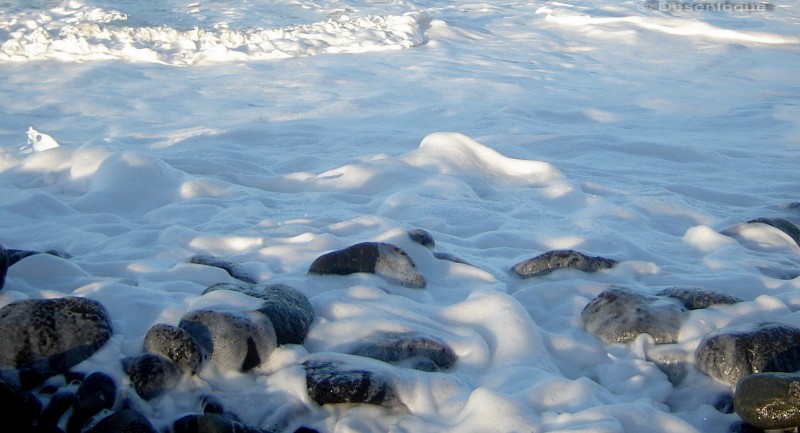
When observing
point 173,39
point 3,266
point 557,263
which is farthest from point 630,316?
point 173,39

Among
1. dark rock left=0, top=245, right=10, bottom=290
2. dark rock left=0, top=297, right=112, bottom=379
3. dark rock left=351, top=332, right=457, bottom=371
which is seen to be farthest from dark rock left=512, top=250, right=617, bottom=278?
dark rock left=0, top=245, right=10, bottom=290

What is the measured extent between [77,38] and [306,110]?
406 cm

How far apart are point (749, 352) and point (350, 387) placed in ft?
4.65

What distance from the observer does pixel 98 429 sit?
8.03 feet

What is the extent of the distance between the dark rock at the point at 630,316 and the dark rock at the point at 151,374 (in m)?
1.66

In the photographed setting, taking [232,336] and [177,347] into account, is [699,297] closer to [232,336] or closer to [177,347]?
[232,336]

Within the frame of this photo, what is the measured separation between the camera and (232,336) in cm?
296

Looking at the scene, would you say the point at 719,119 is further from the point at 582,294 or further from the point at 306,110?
the point at 582,294

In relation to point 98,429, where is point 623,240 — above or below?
below

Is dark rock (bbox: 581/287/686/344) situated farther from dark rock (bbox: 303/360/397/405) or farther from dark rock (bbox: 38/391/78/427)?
dark rock (bbox: 38/391/78/427)

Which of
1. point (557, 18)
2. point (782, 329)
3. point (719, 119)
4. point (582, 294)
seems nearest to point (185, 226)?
point (582, 294)

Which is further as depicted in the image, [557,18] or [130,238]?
[557,18]

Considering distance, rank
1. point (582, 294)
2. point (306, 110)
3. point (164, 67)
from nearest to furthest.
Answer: point (582, 294) → point (306, 110) → point (164, 67)

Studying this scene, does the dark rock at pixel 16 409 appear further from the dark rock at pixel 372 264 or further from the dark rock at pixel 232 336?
the dark rock at pixel 372 264
